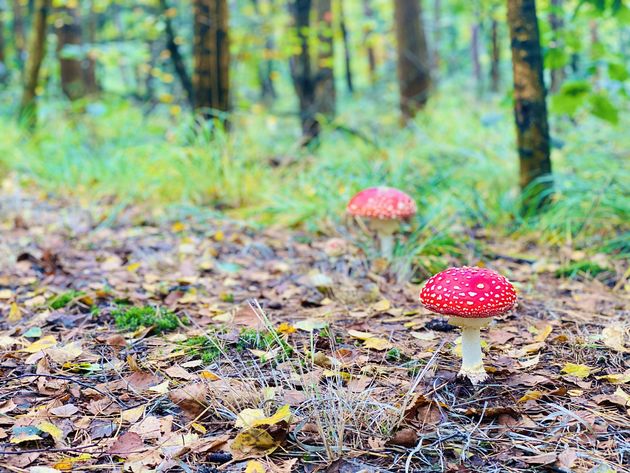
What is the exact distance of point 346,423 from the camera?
201 centimetres

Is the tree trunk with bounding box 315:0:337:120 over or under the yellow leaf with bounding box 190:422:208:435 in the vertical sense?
over

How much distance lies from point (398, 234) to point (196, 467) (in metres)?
2.64

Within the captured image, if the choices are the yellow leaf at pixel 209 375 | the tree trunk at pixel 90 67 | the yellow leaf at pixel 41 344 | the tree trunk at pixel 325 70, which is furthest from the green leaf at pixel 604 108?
the tree trunk at pixel 90 67

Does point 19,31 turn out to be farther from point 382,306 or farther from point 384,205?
point 382,306

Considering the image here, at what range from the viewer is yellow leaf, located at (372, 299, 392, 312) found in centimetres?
313

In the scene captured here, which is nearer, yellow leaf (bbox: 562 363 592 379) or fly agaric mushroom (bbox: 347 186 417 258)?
yellow leaf (bbox: 562 363 592 379)

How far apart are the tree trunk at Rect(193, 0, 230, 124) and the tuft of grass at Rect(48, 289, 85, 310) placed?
11.3 feet

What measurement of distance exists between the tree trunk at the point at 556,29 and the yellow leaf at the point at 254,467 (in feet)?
12.7

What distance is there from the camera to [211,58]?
6.52m

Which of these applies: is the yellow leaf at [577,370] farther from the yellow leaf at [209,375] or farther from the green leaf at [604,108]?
the green leaf at [604,108]

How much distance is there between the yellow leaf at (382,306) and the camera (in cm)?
313

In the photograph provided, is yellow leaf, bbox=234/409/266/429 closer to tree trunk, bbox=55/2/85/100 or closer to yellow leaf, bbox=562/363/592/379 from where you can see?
yellow leaf, bbox=562/363/592/379

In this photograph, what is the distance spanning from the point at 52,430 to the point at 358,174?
359 cm

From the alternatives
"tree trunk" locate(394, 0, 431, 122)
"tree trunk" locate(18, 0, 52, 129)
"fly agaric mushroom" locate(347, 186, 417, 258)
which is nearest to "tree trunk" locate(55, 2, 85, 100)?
"tree trunk" locate(18, 0, 52, 129)
